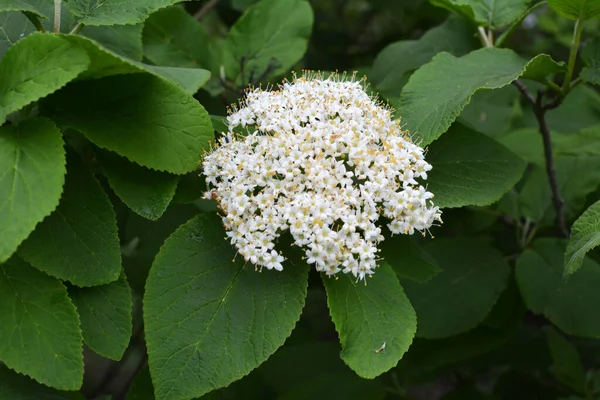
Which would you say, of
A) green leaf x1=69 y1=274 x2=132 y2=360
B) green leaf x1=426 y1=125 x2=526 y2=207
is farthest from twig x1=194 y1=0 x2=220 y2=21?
green leaf x1=69 y1=274 x2=132 y2=360

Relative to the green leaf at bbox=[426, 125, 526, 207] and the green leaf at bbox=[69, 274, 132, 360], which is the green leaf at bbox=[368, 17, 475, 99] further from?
the green leaf at bbox=[69, 274, 132, 360]

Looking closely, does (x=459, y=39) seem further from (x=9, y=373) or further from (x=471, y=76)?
(x=9, y=373)

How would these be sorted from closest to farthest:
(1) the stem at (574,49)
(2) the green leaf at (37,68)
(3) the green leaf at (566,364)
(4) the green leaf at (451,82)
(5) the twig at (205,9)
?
1. (2) the green leaf at (37,68)
2. (4) the green leaf at (451,82)
3. (1) the stem at (574,49)
4. (3) the green leaf at (566,364)
5. (5) the twig at (205,9)

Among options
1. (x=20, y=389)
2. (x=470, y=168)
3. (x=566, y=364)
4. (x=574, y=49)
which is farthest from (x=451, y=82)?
(x=20, y=389)

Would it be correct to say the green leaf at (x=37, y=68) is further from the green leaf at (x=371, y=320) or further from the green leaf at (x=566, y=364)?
the green leaf at (x=566, y=364)

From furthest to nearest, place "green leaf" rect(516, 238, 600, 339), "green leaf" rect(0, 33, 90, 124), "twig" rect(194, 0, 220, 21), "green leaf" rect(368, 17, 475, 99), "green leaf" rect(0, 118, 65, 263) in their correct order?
"twig" rect(194, 0, 220, 21), "green leaf" rect(368, 17, 475, 99), "green leaf" rect(516, 238, 600, 339), "green leaf" rect(0, 33, 90, 124), "green leaf" rect(0, 118, 65, 263)

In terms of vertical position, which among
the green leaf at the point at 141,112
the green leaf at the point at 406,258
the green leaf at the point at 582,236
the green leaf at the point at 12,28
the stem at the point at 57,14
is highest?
the stem at the point at 57,14

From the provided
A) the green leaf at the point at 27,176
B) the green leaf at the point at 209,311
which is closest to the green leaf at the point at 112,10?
the green leaf at the point at 27,176

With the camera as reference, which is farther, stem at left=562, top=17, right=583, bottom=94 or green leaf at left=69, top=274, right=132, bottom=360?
stem at left=562, top=17, right=583, bottom=94
